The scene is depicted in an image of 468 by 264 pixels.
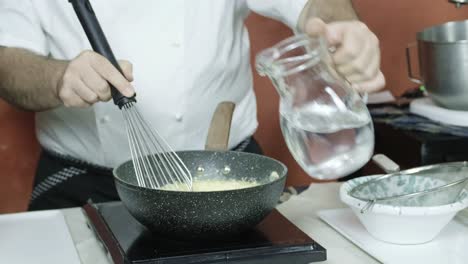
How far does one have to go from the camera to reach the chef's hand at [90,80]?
113cm

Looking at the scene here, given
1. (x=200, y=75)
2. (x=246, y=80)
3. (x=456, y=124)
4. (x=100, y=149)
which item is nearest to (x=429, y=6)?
(x=456, y=124)

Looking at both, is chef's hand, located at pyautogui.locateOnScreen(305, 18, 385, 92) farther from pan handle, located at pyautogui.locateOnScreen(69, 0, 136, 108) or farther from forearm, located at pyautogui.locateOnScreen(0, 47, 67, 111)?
forearm, located at pyautogui.locateOnScreen(0, 47, 67, 111)

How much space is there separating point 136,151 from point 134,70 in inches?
14.9

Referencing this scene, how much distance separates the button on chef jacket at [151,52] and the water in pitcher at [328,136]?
2.11 ft

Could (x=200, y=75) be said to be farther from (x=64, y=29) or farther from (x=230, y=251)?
(x=230, y=251)

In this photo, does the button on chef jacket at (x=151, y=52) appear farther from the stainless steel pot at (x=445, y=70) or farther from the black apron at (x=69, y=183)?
the stainless steel pot at (x=445, y=70)

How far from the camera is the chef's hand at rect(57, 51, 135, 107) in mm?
1134

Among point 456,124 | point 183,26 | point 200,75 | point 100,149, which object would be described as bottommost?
point 456,124

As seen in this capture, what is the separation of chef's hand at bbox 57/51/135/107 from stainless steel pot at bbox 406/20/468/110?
0.81 meters

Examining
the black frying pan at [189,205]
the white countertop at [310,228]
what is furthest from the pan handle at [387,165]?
the black frying pan at [189,205]

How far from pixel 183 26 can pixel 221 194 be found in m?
0.67

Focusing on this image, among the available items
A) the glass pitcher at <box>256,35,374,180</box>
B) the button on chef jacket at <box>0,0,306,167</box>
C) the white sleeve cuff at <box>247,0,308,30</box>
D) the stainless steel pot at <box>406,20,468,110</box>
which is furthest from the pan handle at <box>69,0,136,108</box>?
the stainless steel pot at <box>406,20,468,110</box>

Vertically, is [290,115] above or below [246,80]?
above

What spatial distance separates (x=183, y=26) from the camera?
161 cm
